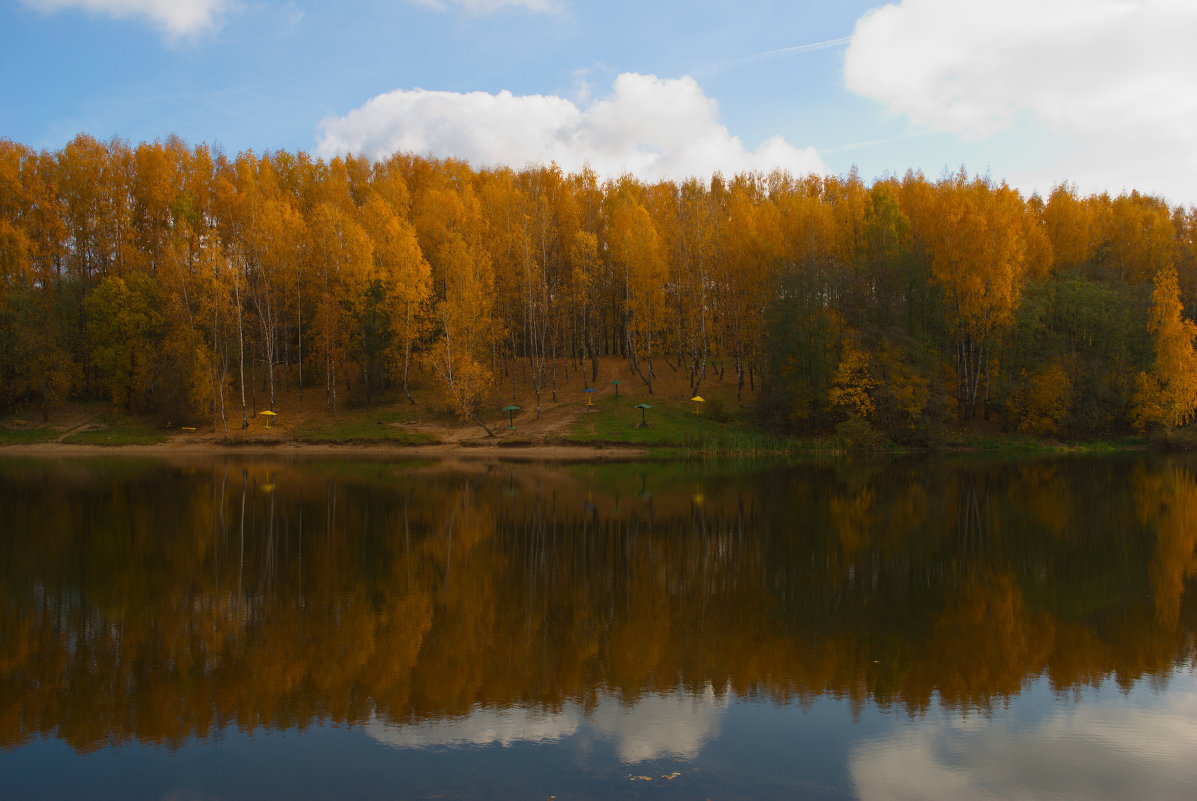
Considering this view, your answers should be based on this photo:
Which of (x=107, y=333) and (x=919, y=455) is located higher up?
(x=107, y=333)

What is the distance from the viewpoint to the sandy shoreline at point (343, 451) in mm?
40844

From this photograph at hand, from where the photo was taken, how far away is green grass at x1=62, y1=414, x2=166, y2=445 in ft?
145

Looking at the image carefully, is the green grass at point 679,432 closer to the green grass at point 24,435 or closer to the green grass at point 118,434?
the green grass at point 118,434

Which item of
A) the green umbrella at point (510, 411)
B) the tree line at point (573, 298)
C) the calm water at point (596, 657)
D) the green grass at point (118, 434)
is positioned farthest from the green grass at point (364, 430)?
the calm water at point (596, 657)

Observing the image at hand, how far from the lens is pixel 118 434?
1768 inches

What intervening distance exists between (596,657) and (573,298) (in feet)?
133

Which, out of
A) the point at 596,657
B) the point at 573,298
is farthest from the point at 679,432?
the point at 596,657

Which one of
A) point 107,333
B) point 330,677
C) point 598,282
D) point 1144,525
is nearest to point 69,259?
point 107,333

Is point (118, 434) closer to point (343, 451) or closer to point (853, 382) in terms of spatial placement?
point (343, 451)

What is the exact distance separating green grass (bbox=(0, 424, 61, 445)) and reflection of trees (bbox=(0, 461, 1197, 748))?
24814 mm

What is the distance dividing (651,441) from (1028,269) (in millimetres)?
26960

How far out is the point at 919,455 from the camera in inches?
1651

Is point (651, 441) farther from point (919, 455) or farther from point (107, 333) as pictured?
point (107, 333)

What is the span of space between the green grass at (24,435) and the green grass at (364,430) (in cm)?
1361
